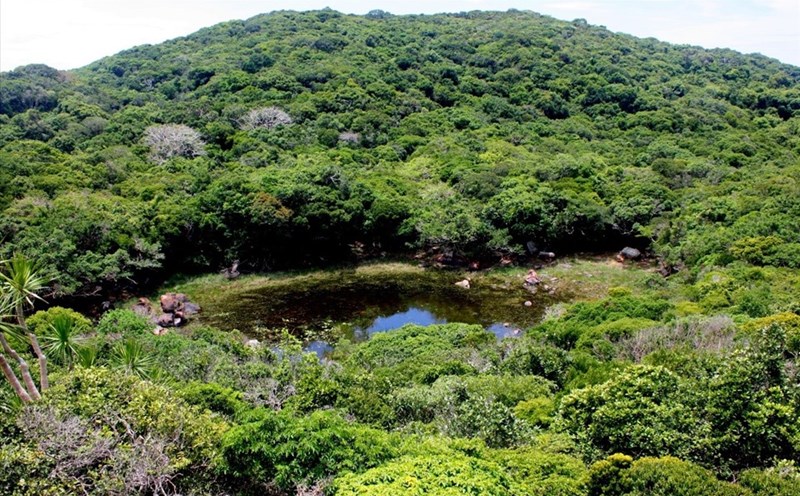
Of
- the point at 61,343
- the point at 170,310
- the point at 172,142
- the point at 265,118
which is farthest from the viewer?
the point at 265,118

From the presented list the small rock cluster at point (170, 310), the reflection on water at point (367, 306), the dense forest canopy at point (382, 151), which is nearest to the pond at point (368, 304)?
the reflection on water at point (367, 306)

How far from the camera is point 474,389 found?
14297mm

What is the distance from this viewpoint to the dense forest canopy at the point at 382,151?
32.2 metres

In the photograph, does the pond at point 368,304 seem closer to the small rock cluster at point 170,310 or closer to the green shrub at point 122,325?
the small rock cluster at point 170,310

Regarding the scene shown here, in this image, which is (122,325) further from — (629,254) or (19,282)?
(629,254)

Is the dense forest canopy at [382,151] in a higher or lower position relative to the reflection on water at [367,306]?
higher

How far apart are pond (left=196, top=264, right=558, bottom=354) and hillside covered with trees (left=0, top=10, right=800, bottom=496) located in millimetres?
2018

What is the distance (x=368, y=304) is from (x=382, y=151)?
21350 millimetres

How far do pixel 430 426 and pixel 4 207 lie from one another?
97.7 feet

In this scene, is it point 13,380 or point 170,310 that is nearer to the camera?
point 13,380

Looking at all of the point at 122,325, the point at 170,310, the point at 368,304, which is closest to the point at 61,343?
the point at 122,325

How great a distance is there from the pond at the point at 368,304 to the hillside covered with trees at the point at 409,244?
6.62 feet

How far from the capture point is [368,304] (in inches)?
1178

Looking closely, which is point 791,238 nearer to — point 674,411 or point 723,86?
point 674,411
